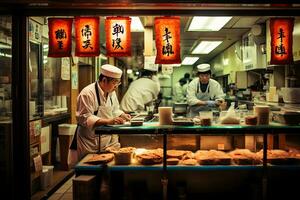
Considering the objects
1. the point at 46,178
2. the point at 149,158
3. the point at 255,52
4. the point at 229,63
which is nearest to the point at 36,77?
the point at 46,178

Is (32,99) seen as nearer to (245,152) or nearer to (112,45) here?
(112,45)

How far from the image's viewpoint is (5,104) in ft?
22.0

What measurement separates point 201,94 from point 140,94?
1816 mm

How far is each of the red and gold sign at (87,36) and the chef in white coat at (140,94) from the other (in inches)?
136

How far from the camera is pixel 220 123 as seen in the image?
5098 millimetres

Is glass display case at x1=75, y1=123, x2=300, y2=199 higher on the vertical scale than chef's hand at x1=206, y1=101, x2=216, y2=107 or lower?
lower

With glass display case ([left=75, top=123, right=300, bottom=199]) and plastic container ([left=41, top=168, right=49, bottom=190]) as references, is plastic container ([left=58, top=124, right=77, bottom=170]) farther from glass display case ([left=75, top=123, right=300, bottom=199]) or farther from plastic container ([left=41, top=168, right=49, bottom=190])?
glass display case ([left=75, top=123, right=300, bottom=199])

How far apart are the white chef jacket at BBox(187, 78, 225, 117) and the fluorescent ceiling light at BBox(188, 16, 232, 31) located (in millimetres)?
1556

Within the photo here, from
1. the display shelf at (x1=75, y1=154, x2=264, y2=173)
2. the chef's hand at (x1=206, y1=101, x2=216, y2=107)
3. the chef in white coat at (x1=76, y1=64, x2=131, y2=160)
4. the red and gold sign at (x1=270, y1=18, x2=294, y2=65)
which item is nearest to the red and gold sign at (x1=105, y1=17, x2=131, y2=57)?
the chef in white coat at (x1=76, y1=64, x2=131, y2=160)

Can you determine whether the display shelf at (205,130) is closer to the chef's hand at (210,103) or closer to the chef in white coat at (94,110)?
the chef in white coat at (94,110)

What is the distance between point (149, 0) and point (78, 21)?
1862mm

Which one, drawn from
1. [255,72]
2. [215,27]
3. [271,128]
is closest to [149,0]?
[271,128]

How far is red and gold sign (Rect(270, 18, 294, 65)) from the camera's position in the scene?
6508mm

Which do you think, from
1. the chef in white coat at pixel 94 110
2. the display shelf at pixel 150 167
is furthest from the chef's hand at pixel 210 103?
the display shelf at pixel 150 167
